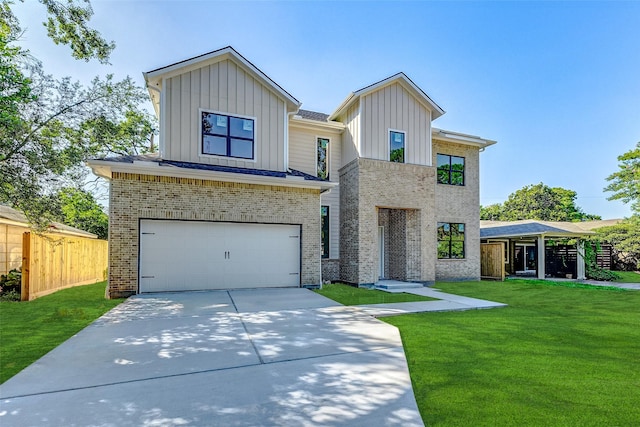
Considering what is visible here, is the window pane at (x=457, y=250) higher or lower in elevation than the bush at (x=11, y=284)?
higher

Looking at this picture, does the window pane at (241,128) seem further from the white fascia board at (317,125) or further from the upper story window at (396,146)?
the upper story window at (396,146)

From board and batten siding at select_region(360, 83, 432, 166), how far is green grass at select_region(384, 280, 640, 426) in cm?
736

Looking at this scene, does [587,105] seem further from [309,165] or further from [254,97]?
[254,97]

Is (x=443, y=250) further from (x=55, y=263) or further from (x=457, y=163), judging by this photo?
(x=55, y=263)

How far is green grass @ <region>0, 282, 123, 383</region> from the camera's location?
14.0ft

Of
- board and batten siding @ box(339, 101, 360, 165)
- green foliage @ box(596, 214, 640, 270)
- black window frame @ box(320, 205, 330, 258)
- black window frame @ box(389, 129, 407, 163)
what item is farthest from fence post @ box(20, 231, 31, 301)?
green foliage @ box(596, 214, 640, 270)

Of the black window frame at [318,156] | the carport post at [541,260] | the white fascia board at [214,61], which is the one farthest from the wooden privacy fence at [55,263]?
the carport post at [541,260]

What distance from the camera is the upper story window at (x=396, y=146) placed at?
13125mm

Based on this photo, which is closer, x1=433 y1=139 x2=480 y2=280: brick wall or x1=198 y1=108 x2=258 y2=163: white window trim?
x1=198 y1=108 x2=258 y2=163: white window trim

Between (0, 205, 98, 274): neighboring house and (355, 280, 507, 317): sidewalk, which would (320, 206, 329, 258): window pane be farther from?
(0, 205, 98, 274): neighboring house

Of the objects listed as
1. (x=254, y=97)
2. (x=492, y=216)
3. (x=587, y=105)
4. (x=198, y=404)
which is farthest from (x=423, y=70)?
(x=492, y=216)

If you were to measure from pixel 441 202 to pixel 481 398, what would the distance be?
12.6 m

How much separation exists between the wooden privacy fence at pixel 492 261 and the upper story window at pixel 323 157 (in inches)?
382

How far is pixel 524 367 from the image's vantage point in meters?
4.03
